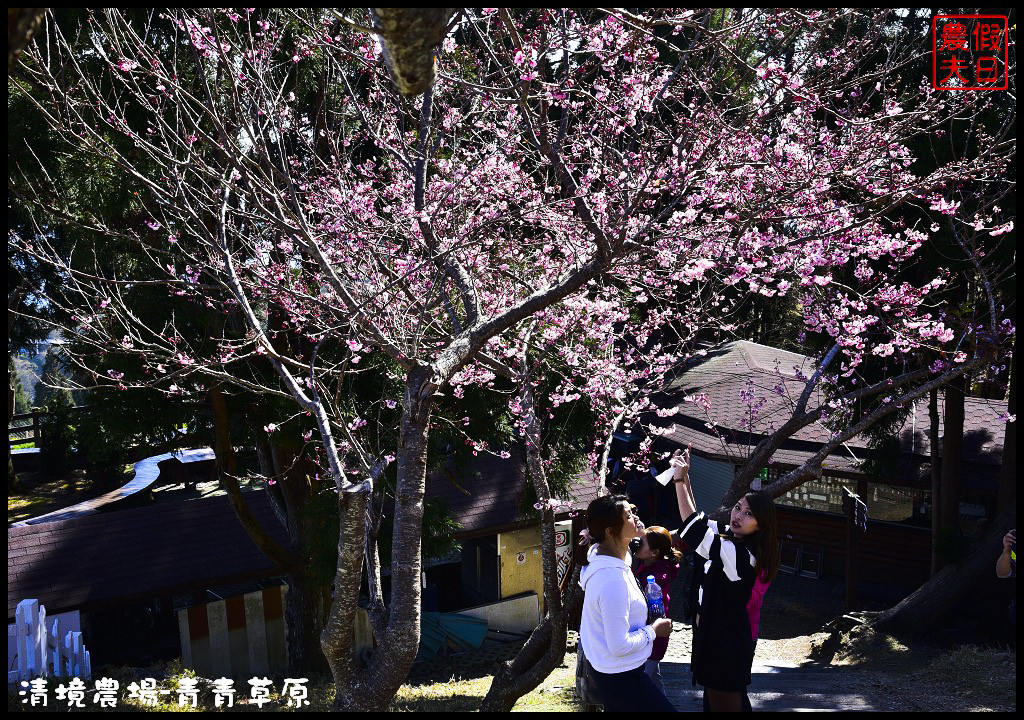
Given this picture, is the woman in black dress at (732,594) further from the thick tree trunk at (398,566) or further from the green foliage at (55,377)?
the green foliage at (55,377)

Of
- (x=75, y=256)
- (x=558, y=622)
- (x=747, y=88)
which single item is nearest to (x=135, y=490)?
(x=75, y=256)

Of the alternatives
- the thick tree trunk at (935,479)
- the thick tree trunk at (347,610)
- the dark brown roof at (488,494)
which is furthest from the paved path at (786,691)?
the dark brown roof at (488,494)

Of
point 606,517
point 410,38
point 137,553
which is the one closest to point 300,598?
point 137,553

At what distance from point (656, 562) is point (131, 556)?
8.40 meters

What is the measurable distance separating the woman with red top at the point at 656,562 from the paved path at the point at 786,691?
993mm

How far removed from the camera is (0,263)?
196 inches

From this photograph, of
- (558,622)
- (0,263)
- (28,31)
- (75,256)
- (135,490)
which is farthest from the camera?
(135,490)

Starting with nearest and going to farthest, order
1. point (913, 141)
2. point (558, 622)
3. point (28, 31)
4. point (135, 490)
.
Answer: point (28, 31), point (558, 622), point (913, 141), point (135, 490)

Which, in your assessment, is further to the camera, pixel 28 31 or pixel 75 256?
pixel 75 256

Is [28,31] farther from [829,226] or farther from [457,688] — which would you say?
[457,688]

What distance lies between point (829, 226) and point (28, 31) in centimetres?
709

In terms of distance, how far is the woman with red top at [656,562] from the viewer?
461cm

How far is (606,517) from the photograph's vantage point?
145 inches

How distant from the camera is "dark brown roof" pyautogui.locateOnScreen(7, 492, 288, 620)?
31.7ft
